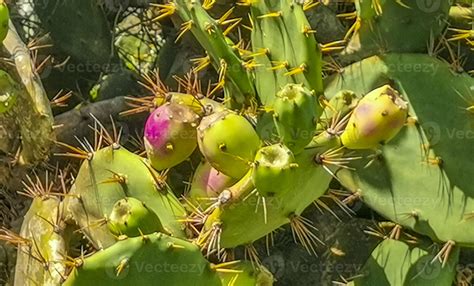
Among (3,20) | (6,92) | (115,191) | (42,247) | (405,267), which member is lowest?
(405,267)

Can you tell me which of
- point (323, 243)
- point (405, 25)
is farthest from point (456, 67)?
point (323, 243)

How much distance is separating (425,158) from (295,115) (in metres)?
0.54

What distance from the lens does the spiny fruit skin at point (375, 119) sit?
2.04 metres

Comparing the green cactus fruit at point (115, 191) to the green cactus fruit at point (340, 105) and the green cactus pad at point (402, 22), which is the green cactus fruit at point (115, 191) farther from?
the green cactus pad at point (402, 22)

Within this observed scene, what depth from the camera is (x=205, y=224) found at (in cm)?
216

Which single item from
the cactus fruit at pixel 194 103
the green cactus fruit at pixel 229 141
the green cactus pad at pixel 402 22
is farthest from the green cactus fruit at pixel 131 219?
the green cactus pad at pixel 402 22

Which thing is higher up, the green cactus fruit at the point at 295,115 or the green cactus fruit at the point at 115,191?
the green cactus fruit at the point at 295,115

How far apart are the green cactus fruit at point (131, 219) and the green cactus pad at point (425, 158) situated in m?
0.60

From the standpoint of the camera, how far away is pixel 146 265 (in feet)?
6.57

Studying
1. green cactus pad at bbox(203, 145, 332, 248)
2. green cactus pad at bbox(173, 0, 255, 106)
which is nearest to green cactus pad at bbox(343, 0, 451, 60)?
green cactus pad at bbox(173, 0, 255, 106)

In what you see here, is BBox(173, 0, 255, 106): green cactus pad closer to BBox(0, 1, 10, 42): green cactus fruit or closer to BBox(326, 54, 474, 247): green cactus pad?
BBox(326, 54, 474, 247): green cactus pad

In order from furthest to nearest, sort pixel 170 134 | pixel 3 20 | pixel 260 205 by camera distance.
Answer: pixel 3 20, pixel 170 134, pixel 260 205

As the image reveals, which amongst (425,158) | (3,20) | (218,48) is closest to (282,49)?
(218,48)

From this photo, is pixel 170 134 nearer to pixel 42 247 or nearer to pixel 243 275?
pixel 243 275
